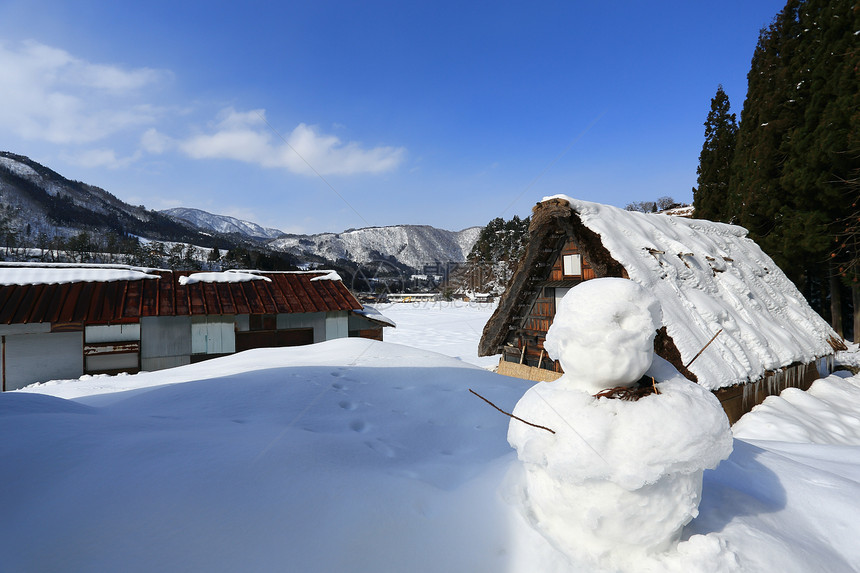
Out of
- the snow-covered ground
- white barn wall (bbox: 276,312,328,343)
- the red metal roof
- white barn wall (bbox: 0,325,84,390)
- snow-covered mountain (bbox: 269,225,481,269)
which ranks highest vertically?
snow-covered mountain (bbox: 269,225,481,269)

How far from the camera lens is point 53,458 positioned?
7.00 feet

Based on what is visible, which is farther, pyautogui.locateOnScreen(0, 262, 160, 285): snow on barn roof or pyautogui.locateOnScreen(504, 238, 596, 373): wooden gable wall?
pyautogui.locateOnScreen(0, 262, 160, 285): snow on barn roof

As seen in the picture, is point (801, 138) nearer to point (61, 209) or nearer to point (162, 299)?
point (162, 299)

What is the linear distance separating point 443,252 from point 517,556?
184 meters

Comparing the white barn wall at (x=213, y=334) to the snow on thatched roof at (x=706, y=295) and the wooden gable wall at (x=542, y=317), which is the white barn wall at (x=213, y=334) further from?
the snow on thatched roof at (x=706, y=295)

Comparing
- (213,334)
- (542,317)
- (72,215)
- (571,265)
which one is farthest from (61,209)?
(571,265)

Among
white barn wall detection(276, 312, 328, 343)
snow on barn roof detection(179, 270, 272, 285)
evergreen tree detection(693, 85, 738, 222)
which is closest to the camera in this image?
snow on barn roof detection(179, 270, 272, 285)

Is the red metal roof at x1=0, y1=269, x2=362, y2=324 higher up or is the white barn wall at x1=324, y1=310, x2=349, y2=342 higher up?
the red metal roof at x1=0, y1=269, x2=362, y2=324

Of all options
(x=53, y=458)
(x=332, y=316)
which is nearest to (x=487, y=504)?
(x=53, y=458)

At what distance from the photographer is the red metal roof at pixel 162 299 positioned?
8.84 metres

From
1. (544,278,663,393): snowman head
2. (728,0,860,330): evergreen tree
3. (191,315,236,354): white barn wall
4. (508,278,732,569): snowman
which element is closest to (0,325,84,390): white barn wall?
(191,315,236,354): white barn wall

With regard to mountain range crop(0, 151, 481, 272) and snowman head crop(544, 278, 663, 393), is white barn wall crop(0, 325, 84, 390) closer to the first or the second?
snowman head crop(544, 278, 663, 393)

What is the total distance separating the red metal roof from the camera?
884 centimetres

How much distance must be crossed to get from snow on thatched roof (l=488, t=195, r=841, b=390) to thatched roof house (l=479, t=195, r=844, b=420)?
0.02 metres
